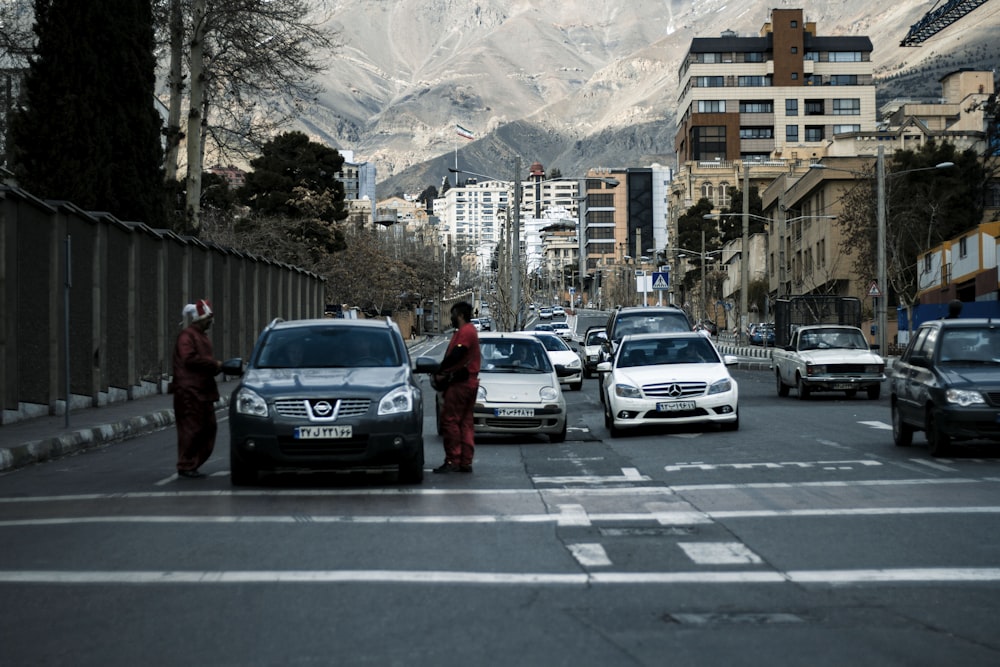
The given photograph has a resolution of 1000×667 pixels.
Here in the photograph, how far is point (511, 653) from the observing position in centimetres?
623

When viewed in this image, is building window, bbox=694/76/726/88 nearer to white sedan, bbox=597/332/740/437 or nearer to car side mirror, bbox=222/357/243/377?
white sedan, bbox=597/332/740/437

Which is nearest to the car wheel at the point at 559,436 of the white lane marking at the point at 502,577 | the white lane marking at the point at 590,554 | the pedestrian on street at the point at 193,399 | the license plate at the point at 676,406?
the license plate at the point at 676,406

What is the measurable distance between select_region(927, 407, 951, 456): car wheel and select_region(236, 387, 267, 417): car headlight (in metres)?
7.62

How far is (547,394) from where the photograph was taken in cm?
1962

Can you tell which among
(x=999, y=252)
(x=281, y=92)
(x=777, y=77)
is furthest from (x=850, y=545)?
(x=777, y=77)

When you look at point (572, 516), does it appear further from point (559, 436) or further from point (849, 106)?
point (849, 106)

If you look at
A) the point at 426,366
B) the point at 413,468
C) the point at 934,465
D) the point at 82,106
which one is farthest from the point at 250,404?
the point at 82,106

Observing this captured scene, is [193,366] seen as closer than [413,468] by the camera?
No

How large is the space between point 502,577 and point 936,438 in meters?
8.90

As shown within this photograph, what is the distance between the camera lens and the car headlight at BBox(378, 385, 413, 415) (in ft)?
42.4

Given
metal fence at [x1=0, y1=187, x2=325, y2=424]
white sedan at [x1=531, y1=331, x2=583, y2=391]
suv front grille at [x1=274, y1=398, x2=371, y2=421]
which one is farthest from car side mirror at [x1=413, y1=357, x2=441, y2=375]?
white sedan at [x1=531, y1=331, x2=583, y2=391]

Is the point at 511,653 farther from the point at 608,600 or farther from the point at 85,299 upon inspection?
the point at 85,299

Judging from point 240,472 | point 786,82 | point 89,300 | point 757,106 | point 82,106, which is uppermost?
point 786,82

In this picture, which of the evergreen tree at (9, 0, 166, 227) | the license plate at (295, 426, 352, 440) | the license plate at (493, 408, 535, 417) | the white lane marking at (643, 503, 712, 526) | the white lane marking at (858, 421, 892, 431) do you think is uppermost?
the evergreen tree at (9, 0, 166, 227)
